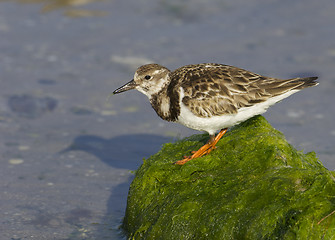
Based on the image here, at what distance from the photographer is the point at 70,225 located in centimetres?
716

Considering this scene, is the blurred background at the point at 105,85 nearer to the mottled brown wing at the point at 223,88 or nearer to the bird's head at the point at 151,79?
the bird's head at the point at 151,79

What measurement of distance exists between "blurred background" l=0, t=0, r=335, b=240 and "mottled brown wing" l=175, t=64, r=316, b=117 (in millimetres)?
2013

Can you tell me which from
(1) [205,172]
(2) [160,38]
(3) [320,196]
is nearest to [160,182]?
(1) [205,172]

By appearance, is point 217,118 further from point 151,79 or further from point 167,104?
point 151,79

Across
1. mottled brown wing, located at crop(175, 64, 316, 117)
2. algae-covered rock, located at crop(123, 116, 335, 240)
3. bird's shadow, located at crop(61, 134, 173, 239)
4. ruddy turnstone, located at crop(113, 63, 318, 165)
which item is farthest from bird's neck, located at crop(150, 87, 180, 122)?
bird's shadow, located at crop(61, 134, 173, 239)

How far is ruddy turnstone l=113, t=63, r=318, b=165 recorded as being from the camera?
6652 mm

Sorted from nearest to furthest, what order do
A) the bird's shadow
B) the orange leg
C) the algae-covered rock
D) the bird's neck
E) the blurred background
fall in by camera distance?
the algae-covered rock
the orange leg
the bird's neck
the blurred background
the bird's shadow

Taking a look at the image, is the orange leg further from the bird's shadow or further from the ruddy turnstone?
the bird's shadow

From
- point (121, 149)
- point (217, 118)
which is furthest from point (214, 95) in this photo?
point (121, 149)

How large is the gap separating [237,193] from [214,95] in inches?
67.6

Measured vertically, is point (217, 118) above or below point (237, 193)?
above

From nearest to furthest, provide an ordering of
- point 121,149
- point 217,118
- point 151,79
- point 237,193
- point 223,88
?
point 237,193, point 217,118, point 223,88, point 151,79, point 121,149

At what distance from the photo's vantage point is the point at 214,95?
672 cm

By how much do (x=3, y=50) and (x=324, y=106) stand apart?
782 cm
